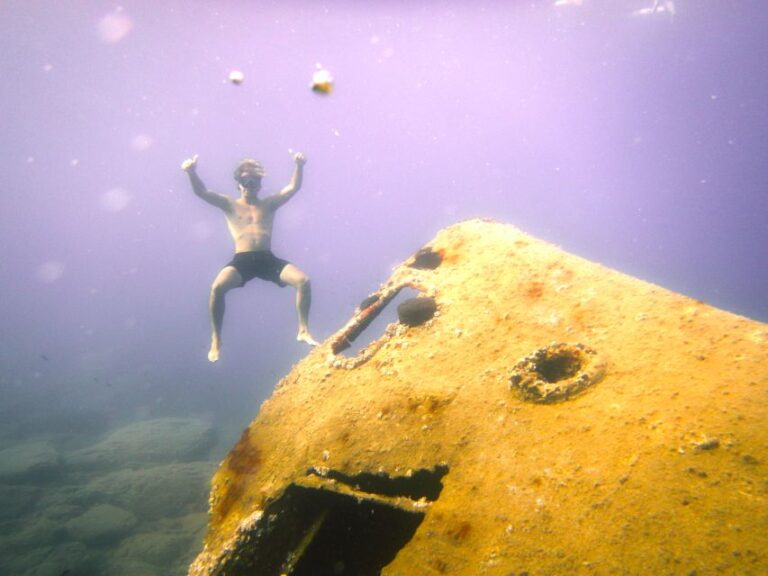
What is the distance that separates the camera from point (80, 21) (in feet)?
112

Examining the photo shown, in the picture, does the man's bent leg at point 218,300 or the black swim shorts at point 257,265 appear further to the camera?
the black swim shorts at point 257,265

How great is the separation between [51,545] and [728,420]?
713 inches

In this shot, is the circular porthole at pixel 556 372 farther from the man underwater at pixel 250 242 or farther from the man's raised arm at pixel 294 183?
the man's raised arm at pixel 294 183

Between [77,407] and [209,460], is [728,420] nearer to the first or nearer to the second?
[209,460]

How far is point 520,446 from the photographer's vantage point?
2.68 m

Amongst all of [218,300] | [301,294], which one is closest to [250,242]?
[218,300]

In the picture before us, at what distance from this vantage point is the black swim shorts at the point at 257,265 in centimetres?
820

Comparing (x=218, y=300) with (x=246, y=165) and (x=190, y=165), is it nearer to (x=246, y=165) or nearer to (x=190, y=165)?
(x=190, y=165)

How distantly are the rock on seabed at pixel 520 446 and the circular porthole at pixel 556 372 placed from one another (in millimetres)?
16

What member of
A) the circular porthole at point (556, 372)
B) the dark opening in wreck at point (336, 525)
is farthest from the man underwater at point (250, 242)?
the circular porthole at point (556, 372)

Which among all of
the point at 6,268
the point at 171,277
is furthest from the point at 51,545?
the point at 6,268

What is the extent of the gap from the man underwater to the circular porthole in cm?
493

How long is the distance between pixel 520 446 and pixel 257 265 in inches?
266

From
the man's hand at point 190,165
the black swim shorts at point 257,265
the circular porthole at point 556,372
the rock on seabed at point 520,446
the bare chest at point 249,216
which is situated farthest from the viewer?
the bare chest at point 249,216
